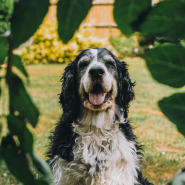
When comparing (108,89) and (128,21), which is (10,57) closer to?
Result: (128,21)

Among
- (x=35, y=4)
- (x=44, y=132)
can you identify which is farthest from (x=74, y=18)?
(x=44, y=132)

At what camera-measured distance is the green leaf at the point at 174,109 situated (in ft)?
1.70

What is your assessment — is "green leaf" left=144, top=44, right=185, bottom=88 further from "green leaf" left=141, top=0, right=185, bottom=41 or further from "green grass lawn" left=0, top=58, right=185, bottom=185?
"green grass lawn" left=0, top=58, right=185, bottom=185

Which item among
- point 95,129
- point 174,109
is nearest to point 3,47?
point 174,109

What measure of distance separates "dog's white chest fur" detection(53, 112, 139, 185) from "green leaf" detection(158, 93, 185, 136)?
2070 mm

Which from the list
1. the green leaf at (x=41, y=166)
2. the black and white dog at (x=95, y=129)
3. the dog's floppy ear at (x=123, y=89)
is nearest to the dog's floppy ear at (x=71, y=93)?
the black and white dog at (x=95, y=129)

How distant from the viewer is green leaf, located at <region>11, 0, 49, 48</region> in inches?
18.3

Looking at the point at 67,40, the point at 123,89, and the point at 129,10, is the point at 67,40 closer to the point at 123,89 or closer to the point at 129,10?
the point at 129,10

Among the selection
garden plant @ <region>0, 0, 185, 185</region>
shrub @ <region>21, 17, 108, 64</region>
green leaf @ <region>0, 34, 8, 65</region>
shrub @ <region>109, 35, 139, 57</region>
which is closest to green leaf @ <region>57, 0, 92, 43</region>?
garden plant @ <region>0, 0, 185, 185</region>

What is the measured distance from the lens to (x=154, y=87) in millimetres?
9469

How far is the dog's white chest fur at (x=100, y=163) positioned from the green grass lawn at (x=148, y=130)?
0.64 m

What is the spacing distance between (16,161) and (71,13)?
12.8 inches

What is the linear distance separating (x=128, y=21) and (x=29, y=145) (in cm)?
33

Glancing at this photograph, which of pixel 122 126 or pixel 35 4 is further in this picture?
pixel 122 126
